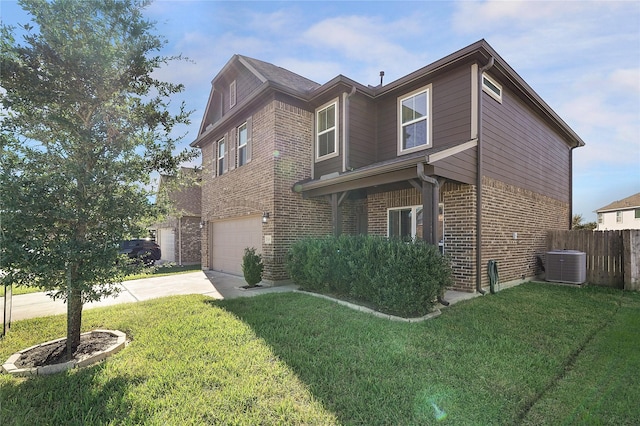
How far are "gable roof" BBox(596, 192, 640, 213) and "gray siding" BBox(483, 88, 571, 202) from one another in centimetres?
2419

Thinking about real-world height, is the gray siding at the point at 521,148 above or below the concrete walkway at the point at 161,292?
above

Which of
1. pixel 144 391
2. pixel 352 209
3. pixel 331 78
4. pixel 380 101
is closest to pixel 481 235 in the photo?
pixel 352 209

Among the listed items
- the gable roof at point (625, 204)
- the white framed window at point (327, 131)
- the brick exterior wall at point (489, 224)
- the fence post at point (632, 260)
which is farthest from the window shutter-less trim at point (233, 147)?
the gable roof at point (625, 204)

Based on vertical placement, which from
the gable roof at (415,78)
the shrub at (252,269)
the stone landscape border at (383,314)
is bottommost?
the stone landscape border at (383,314)

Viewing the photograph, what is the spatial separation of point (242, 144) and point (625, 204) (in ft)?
120

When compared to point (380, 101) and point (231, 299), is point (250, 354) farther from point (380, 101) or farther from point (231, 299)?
point (380, 101)

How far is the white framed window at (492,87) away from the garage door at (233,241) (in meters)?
7.28

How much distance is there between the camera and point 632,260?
26.7 ft

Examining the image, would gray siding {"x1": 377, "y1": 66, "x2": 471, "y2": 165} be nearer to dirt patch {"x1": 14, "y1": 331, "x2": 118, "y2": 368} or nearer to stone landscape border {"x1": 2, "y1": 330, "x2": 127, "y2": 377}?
stone landscape border {"x1": 2, "y1": 330, "x2": 127, "y2": 377}

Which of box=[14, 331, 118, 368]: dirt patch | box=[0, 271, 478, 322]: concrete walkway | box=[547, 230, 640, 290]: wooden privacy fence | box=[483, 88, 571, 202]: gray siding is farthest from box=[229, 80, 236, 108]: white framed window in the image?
box=[547, 230, 640, 290]: wooden privacy fence

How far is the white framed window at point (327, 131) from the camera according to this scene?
29.7 feet

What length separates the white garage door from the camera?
17.3m

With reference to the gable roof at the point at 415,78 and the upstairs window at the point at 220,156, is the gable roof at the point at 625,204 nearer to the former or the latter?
the gable roof at the point at 415,78

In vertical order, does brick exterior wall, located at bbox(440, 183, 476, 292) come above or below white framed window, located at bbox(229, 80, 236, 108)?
below
